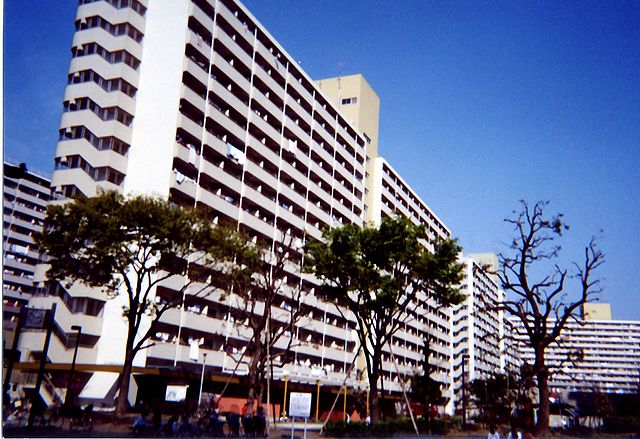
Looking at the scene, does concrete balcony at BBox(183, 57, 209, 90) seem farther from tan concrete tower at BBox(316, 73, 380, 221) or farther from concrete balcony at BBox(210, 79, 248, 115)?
tan concrete tower at BBox(316, 73, 380, 221)

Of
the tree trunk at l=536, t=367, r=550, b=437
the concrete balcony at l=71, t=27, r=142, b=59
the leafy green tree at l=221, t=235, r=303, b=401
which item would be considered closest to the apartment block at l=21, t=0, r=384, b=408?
the concrete balcony at l=71, t=27, r=142, b=59

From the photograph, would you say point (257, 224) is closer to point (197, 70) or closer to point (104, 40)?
point (197, 70)

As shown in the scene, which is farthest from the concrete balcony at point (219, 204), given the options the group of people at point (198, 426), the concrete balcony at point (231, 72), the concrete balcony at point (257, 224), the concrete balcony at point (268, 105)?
the group of people at point (198, 426)

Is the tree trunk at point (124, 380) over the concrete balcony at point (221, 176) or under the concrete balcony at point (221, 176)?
under

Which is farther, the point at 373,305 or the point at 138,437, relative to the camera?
the point at 373,305

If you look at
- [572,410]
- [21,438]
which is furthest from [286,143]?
[21,438]

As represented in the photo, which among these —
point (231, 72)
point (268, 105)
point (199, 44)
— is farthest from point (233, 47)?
point (268, 105)

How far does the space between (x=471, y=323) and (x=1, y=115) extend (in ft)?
351

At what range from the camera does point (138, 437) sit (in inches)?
865

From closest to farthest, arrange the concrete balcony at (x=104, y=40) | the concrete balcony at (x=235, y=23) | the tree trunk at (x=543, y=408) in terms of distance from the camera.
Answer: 1. the tree trunk at (x=543, y=408)
2. the concrete balcony at (x=104, y=40)
3. the concrete balcony at (x=235, y=23)

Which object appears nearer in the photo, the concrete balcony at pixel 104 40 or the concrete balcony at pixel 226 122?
the concrete balcony at pixel 104 40

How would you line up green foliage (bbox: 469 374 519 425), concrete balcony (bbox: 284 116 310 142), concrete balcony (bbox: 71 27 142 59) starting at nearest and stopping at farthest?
concrete balcony (bbox: 71 27 142 59)
concrete balcony (bbox: 284 116 310 142)
green foliage (bbox: 469 374 519 425)

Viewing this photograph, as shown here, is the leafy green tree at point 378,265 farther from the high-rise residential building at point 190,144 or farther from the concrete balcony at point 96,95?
the concrete balcony at point 96,95

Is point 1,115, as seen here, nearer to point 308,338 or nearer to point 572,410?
point 308,338
